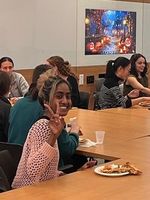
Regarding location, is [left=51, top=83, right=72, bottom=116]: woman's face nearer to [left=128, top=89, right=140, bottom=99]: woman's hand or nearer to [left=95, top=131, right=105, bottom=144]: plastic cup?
[left=95, top=131, right=105, bottom=144]: plastic cup

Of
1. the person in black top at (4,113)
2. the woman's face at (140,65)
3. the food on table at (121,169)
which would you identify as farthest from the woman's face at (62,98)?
the woman's face at (140,65)

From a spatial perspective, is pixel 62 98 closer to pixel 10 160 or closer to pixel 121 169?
pixel 10 160

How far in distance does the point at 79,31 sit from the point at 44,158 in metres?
4.95

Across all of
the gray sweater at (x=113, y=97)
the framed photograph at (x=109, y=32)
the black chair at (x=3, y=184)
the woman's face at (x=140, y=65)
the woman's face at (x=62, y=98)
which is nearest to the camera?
the black chair at (x=3, y=184)

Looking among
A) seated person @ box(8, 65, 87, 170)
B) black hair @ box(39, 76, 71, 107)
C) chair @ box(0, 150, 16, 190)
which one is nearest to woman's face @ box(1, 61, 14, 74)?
seated person @ box(8, 65, 87, 170)

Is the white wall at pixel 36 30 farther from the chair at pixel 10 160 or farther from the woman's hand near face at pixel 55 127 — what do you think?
the woman's hand near face at pixel 55 127

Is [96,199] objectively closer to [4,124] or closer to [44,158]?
[44,158]

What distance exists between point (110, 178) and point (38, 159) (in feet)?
1.37

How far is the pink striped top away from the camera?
2.66m

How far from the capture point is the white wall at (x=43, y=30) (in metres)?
6.26

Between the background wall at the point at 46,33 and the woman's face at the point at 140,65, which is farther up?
the background wall at the point at 46,33

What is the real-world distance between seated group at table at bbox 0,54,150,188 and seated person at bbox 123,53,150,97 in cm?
40

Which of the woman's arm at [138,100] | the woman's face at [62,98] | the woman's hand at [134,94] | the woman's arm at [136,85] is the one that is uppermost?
the woman's face at [62,98]

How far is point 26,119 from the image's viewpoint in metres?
3.54
